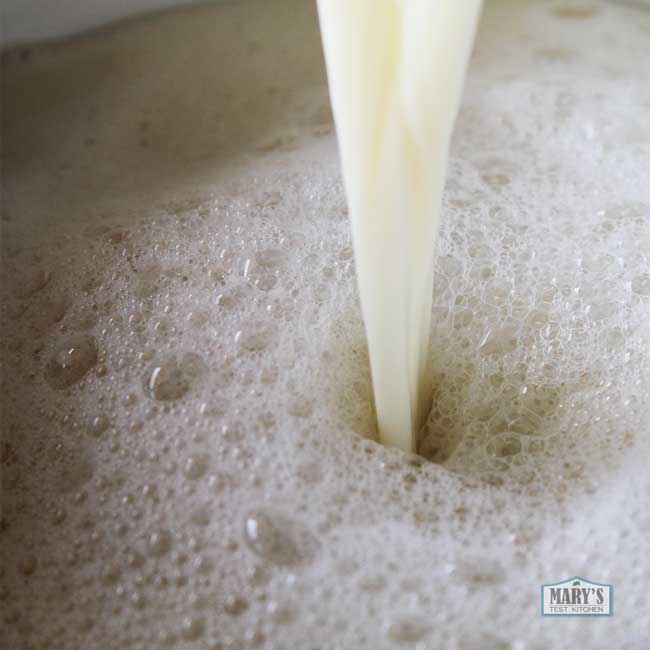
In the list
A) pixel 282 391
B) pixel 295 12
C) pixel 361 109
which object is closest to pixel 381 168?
pixel 361 109

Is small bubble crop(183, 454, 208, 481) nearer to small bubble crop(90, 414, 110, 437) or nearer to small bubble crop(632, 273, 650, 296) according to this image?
small bubble crop(90, 414, 110, 437)

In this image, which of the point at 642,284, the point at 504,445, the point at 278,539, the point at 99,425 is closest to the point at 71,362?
the point at 99,425

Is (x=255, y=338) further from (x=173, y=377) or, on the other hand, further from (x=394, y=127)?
(x=394, y=127)

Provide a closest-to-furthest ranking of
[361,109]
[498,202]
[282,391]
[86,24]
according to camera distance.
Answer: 1. [361,109]
2. [282,391]
3. [498,202]
4. [86,24]

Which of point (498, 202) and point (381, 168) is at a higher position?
point (381, 168)

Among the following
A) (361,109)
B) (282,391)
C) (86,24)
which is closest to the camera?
(361,109)

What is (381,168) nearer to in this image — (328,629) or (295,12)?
(328,629)
